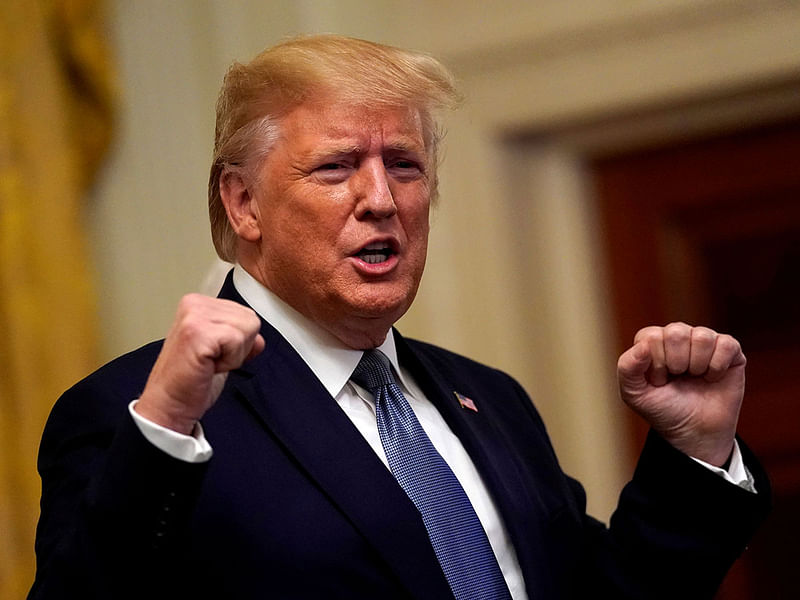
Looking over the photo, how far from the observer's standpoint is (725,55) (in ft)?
10.9

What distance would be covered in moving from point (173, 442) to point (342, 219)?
1.59 ft

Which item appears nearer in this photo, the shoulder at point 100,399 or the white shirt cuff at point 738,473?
the shoulder at point 100,399

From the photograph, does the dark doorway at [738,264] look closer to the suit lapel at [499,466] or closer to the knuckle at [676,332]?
the suit lapel at [499,466]

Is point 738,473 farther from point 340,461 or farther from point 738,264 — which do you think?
point 738,264

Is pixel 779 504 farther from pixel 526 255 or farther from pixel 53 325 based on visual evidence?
pixel 53 325

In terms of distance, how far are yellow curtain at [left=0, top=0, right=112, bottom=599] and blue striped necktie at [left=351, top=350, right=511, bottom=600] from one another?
163 cm

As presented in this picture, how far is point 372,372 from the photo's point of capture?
182cm

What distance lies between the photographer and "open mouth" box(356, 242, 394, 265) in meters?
1.77

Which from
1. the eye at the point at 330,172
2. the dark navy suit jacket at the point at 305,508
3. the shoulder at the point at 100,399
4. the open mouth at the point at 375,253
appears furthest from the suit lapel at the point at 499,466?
the shoulder at the point at 100,399

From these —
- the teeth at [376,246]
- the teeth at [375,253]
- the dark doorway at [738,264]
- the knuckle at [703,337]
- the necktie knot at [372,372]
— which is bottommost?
the dark doorway at [738,264]

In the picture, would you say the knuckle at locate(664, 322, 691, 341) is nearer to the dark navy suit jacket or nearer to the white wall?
the dark navy suit jacket

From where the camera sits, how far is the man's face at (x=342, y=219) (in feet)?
5.74

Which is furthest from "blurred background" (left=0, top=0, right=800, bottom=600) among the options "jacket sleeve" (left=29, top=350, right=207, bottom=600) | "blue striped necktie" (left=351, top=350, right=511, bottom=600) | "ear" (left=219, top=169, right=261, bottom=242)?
"jacket sleeve" (left=29, top=350, right=207, bottom=600)

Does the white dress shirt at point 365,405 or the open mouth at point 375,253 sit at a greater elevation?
the open mouth at point 375,253
